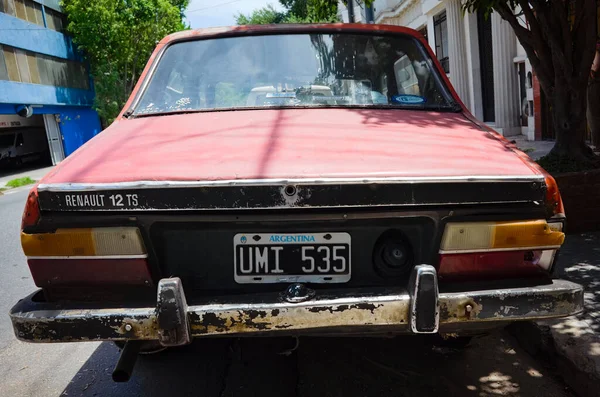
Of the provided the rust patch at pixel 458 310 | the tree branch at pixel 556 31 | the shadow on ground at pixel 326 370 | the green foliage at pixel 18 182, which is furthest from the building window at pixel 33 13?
the rust patch at pixel 458 310

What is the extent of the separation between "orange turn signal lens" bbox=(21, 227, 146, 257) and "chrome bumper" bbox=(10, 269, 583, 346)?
219mm

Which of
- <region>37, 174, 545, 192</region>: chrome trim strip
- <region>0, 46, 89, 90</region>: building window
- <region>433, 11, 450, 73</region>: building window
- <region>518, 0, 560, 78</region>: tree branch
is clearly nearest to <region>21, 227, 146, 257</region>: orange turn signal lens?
<region>37, 174, 545, 192</region>: chrome trim strip

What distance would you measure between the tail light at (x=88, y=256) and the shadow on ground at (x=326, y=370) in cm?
100

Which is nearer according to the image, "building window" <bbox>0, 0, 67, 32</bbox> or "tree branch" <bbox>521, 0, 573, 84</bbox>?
"tree branch" <bbox>521, 0, 573, 84</bbox>

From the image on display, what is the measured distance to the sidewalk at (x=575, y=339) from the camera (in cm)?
279

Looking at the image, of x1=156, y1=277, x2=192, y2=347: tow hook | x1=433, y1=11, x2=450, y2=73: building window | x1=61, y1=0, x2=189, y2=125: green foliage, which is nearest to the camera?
x1=156, y1=277, x2=192, y2=347: tow hook

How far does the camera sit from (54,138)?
2722 centimetres

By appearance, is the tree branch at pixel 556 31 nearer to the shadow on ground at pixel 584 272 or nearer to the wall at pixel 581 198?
the wall at pixel 581 198

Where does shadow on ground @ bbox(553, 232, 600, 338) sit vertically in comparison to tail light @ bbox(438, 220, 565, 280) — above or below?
below

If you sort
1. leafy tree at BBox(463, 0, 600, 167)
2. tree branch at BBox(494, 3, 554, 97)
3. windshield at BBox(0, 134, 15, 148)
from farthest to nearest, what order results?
windshield at BBox(0, 134, 15, 148)
tree branch at BBox(494, 3, 554, 97)
leafy tree at BBox(463, 0, 600, 167)


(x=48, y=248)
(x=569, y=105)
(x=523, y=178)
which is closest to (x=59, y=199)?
(x=48, y=248)

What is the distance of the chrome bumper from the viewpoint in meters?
1.99

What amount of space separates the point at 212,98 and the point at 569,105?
407 centimetres

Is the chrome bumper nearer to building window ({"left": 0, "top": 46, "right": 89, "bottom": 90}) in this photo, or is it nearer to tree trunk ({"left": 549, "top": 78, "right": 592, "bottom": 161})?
tree trunk ({"left": 549, "top": 78, "right": 592, "bottom": 161})
